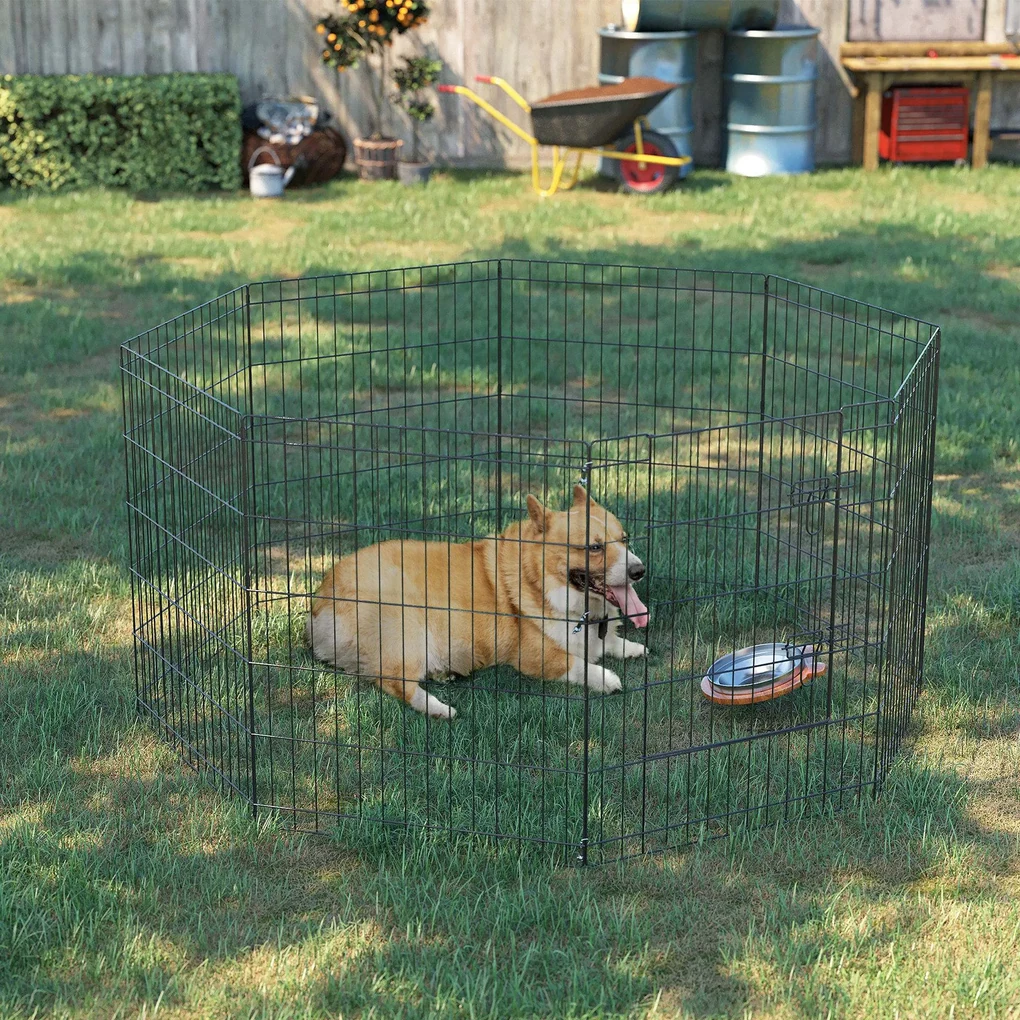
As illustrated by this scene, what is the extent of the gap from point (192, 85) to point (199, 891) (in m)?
10.8

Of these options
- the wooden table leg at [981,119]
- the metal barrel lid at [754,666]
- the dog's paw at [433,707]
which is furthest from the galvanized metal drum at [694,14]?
the dog's paw at [433,707]

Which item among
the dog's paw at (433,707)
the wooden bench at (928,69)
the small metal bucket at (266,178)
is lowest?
the dog's paw at (433,707)

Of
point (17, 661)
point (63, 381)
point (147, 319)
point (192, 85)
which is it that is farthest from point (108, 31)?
point (17, 661)

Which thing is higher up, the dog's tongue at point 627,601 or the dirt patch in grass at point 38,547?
the dog's tongue at point 627,601

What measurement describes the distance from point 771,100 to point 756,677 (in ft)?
34.6

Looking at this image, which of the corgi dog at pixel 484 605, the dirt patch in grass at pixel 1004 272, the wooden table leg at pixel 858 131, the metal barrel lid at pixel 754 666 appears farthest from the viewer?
the wooden table leg at pixel 858 131

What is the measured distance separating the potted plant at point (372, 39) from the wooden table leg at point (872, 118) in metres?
4.48

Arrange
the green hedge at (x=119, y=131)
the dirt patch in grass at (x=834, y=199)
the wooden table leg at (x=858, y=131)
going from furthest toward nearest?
the wooden table leg at (x=858, y=131)
the green hedge at (x=119, y=131)
the dirt patch in grass at (x=834, y=199)

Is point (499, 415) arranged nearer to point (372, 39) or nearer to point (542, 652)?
point (542, 652)

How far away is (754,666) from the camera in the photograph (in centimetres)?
498

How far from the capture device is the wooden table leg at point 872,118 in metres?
14.6

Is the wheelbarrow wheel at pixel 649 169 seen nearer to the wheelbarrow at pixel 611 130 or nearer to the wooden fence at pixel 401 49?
the wheelbarrow at pixel 611 130

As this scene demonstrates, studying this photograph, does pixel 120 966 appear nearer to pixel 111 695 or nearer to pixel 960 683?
pixel 111 695

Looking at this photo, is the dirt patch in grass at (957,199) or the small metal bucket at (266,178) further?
the small metal bucket at (266,178)
